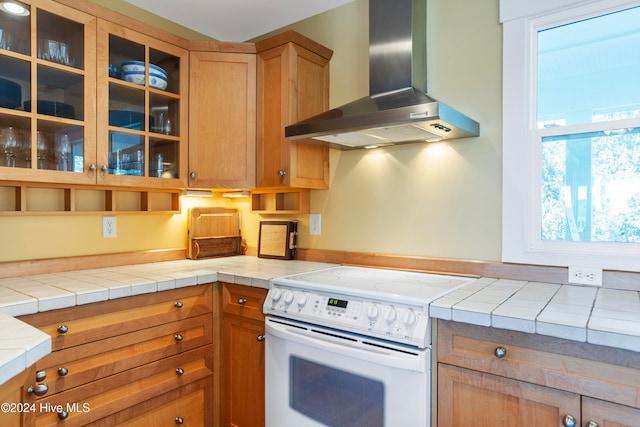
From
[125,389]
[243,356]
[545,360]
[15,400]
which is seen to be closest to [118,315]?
[125,389]

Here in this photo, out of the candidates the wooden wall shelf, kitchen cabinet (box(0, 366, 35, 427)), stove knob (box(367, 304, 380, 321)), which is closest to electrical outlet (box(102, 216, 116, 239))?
the wooden wall shelf

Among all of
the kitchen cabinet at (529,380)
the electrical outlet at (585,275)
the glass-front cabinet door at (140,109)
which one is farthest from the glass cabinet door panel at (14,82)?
the electrical outlet at (585,275)

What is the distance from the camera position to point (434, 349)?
135cm

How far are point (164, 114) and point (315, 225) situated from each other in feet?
3.59

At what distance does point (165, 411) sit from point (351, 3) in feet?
7.86

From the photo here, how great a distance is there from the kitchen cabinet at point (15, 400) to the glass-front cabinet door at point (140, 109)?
0.98 metres

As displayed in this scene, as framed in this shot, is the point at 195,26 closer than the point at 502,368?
No

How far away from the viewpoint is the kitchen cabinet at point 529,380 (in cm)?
106

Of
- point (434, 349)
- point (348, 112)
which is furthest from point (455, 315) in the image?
point (348, 112)

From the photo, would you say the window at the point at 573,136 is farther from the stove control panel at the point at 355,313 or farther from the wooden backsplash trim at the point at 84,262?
the wooden backsplash trim at the point at 84,262

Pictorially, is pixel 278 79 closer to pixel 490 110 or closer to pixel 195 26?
pixel 195 26

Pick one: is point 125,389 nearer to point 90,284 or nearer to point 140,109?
point 90,284

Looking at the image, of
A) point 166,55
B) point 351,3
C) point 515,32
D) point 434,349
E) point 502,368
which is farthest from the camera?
point 351,3

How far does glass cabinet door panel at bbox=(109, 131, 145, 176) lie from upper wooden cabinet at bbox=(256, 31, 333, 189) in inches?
25.1
